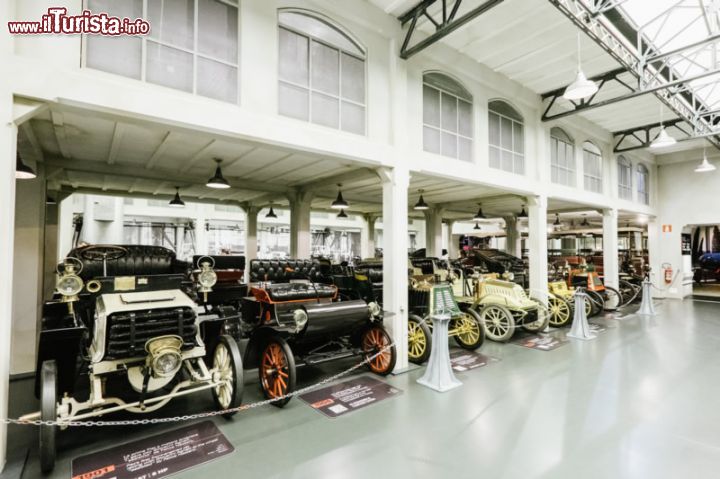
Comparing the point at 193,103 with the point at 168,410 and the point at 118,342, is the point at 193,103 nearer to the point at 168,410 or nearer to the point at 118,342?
the point at 118,342

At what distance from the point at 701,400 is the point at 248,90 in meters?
6.28

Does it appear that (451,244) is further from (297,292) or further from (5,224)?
(5,224)

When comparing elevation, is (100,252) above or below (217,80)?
below

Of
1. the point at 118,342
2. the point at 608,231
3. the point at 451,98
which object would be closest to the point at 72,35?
the point at 118,342

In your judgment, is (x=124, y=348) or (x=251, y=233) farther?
(x=251, y=233)

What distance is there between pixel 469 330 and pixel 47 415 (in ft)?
18.0

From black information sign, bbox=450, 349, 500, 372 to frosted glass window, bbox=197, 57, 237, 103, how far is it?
4.73 m

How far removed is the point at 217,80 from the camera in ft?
12.4

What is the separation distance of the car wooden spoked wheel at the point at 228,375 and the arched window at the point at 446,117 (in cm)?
419

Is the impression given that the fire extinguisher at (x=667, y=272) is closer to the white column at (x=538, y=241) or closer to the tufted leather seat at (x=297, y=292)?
the white column at (x=538, y=241)

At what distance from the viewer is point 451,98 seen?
243 inches

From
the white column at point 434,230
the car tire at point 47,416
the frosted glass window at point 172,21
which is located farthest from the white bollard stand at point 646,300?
the car tire at point 47,416

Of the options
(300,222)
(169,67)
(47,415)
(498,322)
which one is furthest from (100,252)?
(498,322)

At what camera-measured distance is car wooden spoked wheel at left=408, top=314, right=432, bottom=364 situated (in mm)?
5148
